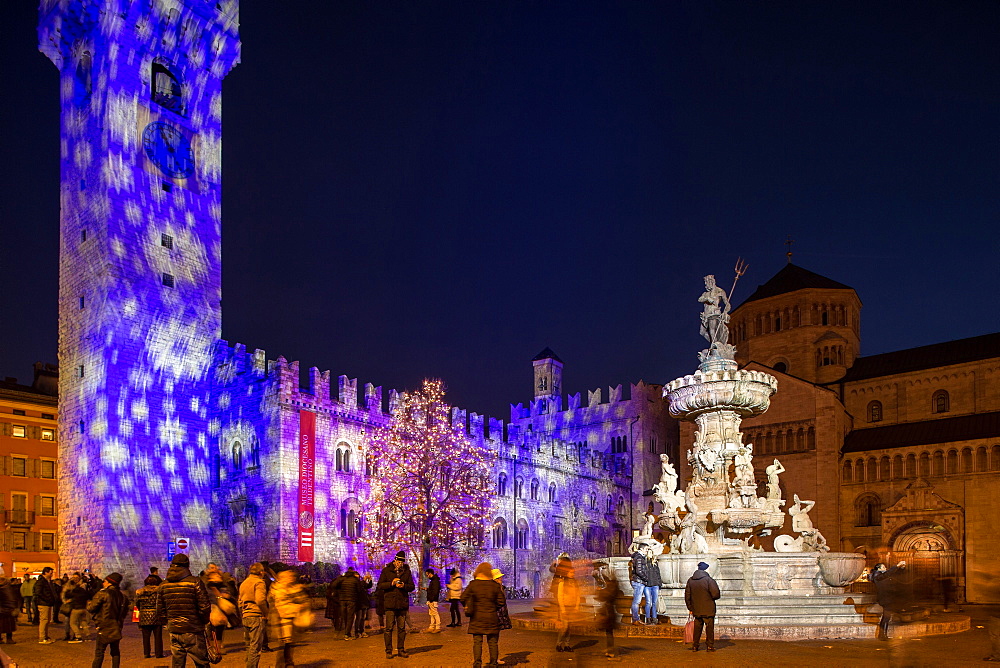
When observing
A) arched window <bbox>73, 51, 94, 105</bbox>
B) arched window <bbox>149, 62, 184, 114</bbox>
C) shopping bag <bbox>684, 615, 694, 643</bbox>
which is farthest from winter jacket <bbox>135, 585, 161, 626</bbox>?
arched window <bbox>73, 51, 94, 105</bbox>

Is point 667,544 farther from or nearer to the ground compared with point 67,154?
nearer to the ground

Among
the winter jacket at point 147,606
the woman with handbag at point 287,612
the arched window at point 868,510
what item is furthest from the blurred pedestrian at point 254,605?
the arched window at point 868,510

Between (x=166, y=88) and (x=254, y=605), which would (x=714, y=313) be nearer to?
(x=254, y=605)

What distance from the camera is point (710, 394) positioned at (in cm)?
2097

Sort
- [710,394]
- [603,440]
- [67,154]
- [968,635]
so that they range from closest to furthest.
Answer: [968,635]
[710,394]
[67,154]
[603,440]

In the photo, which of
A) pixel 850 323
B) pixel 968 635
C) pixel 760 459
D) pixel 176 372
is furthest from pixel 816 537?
pixel 850 323

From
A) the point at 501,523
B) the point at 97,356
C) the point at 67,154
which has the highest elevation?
the point at 67,154

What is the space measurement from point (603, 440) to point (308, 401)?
30278mm

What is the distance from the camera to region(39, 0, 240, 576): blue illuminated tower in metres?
36.6

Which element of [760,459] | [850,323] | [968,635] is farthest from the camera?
[850,323]

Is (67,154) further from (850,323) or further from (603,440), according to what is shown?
(850,323)

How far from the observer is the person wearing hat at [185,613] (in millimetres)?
10508

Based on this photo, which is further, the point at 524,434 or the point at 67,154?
the point at 524,434

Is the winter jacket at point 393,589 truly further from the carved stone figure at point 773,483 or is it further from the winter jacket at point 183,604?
the carved stone figure at point 773,483
